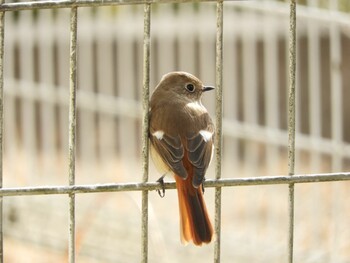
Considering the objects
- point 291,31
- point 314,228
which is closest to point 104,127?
point 314,228

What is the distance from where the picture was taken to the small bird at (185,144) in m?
3.04

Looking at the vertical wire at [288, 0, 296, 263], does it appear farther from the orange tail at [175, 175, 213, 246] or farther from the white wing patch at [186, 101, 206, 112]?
the white wing patch at [186, 101, 206, 112]

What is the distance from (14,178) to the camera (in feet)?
21.7

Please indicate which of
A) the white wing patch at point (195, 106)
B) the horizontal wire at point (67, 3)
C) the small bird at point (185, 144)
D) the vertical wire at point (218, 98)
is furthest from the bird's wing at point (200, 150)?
the horizontal wire at point (67, 3)

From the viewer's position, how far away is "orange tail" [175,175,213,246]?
9.88 feet

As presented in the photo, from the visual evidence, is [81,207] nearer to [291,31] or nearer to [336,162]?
[336,162]

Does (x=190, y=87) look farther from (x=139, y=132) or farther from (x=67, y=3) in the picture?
(x=139, y=132)

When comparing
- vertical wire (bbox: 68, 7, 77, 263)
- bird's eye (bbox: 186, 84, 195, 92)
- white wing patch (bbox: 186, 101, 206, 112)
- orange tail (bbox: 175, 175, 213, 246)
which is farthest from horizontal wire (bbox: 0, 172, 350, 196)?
bird's eye (bbox: 186, 84, 195, 92)

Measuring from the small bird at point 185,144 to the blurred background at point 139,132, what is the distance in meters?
0.91

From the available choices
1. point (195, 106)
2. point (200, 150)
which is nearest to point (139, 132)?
point (195, 106)

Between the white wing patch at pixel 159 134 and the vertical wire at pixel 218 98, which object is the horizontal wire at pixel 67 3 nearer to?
the vertical wire at pixel 218 98

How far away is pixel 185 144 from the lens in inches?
133

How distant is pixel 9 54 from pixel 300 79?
2.76 m

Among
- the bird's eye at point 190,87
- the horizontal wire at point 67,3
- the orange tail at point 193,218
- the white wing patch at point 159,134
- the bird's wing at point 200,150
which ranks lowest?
the orange tail at point 193,218
